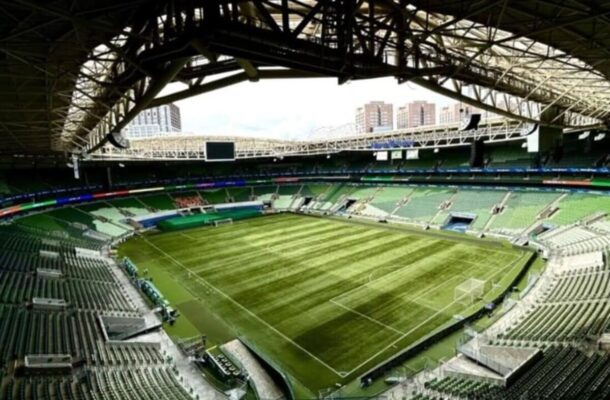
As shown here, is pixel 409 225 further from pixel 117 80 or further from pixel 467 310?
pixel 117 80

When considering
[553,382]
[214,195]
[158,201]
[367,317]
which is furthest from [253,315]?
[214,195]

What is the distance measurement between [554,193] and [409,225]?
1467 centimetres

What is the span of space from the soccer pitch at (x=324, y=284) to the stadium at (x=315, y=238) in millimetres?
163

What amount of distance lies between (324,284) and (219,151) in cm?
3073

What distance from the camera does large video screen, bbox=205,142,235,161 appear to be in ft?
161

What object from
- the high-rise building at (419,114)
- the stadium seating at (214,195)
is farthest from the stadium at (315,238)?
the high-rise building at (419,114)

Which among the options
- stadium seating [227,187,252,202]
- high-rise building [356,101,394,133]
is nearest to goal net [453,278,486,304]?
stadium seating [227,187,252,202]

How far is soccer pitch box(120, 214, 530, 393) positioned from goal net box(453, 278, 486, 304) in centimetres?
39

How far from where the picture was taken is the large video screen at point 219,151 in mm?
49000

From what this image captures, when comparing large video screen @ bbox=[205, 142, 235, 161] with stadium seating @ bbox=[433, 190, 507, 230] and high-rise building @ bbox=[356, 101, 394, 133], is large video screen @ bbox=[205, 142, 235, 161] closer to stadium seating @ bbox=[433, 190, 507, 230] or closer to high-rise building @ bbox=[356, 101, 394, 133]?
stadium seating @ bbox=[433, 190, 507, 230]

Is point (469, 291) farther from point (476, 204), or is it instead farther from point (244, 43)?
point (476, 204)

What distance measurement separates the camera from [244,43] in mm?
8969

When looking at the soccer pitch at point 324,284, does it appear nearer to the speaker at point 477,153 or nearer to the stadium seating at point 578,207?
the speaker at point 477,153

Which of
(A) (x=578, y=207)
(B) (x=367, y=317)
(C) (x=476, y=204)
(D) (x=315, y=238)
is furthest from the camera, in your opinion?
(C) (x=476, y=204)
